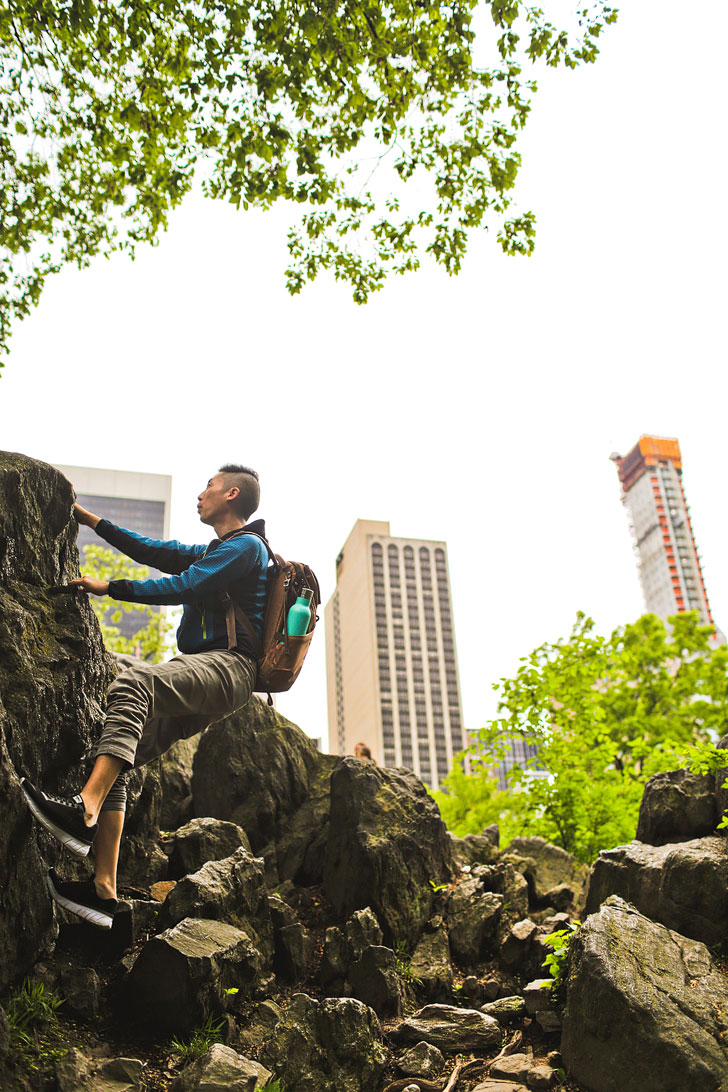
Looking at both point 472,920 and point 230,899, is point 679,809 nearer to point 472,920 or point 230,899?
point 472,920

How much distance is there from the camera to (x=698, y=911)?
6406 millimetres

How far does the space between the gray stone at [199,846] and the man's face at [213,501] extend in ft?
10.1

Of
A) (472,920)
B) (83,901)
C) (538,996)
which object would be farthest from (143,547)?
(472,920)

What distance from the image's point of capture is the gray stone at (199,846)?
23.3 ft

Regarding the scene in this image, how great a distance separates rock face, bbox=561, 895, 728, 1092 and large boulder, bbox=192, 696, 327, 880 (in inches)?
153

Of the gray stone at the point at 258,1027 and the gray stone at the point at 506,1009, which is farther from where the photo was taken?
the gray stone at the point at 506,1009

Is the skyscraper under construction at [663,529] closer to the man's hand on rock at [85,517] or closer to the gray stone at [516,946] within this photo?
the gray stone at [516,946]

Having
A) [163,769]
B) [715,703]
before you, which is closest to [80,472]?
[715,703]

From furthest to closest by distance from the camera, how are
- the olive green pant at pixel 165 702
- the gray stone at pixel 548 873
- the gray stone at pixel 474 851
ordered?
the gray stone at pixel 474 851 → the gray stone at pixel 548 873 → the olive green pant at pixel 165 702

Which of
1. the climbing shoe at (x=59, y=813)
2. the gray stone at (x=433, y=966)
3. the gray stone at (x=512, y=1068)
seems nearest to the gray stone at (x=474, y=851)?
the gray stone at (x=433, y=966)

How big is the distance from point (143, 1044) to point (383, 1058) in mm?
1578

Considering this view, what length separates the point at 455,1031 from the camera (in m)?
5.61

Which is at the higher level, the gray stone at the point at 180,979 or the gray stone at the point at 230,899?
the gray stone at the point at 230,899

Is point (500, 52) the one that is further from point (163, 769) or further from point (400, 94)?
point (163, 769)
